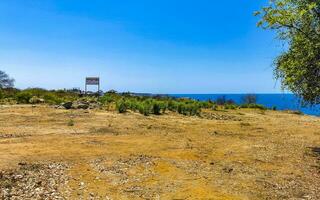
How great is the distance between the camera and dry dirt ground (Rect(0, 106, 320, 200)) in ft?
39.6

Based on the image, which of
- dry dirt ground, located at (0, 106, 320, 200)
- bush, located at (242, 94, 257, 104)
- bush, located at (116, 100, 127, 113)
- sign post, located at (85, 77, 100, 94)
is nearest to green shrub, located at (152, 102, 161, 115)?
bush, located at (116, 100, 127, 113)

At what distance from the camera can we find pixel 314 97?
1916 centimetres

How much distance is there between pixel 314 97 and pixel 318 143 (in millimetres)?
4188

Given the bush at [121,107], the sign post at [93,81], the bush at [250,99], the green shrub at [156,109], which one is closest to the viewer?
the bush at [121,107]

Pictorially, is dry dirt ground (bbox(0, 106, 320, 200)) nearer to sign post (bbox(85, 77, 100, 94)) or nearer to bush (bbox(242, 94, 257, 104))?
sign post (bbox(85, 77, 100, 94))

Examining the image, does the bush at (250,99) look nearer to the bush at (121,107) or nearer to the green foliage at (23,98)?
the bush at (121,107)

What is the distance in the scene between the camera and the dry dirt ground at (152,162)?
1206 cm

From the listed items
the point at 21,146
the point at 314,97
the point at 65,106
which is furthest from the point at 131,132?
the point at 65,106

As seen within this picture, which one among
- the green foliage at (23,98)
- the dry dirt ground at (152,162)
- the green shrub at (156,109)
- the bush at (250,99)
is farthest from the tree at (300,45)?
the bush at (250,99)

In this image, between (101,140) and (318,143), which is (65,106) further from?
(318,143)

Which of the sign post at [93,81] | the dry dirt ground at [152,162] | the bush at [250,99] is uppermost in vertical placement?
the sign post at [93,81]

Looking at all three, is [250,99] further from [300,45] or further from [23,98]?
[300,45]

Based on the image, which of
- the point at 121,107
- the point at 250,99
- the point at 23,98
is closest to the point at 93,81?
the point at 23,98

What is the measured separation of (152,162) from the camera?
15617mm
